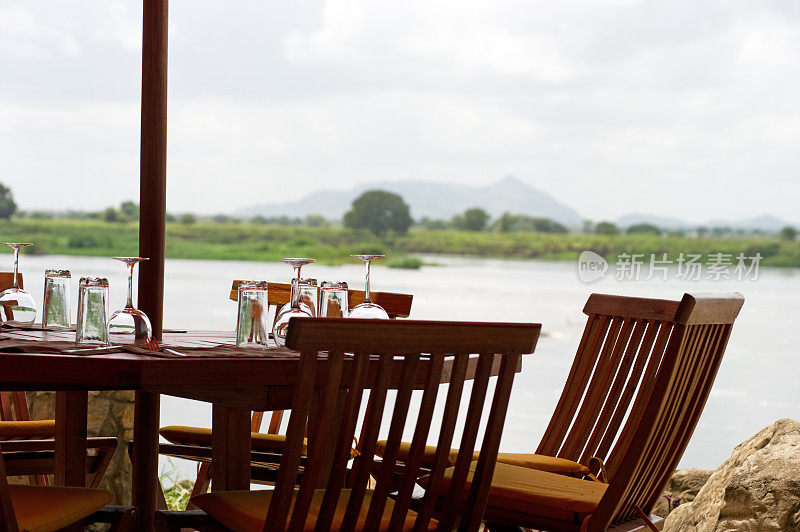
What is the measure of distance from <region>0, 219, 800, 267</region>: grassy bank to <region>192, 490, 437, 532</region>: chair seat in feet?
32.7

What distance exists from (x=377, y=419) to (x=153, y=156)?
131 cm

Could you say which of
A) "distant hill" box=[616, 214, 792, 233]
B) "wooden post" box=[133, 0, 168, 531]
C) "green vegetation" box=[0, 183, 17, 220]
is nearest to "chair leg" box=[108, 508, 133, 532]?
"wooden post" box=[133, 0, 168, 531]

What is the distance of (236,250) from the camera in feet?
41.9

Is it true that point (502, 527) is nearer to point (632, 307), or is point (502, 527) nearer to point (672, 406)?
point (672, 406)

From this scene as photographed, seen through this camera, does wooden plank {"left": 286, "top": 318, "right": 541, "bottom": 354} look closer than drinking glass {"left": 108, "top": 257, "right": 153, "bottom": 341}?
Yes

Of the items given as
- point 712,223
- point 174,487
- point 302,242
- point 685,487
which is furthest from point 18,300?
point 712,223

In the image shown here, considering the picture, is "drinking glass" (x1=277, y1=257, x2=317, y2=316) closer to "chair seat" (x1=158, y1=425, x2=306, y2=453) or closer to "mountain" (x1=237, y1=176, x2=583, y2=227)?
"chair seat" (x1=158, y1=425, x2=306, y2=453)

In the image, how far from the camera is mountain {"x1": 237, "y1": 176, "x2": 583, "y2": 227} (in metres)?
13.1

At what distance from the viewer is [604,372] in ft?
8.03

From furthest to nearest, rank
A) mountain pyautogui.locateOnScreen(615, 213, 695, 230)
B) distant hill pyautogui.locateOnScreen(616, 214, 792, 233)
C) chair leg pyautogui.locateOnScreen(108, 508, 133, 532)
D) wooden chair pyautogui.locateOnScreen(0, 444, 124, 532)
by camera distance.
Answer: mountain pyautogui.locateOnScreen(615, 213, 695, 230)
distant hill pyautogui.locateOnScreen(616, 214, 792, 233)
chair leg pyautogui.locateOnScreen(108, 508, 133, 532)
wooden chair pyautogui.locateOnScreen(0, 444, 124, 532)

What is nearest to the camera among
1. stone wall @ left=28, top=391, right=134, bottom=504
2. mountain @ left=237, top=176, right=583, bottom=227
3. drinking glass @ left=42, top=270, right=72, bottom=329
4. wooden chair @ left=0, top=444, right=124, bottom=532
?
wooden chair @ left=0, top=444, right=124, bottom=532

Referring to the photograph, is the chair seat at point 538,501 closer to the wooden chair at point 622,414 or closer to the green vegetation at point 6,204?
the wooden chair at point 622,414

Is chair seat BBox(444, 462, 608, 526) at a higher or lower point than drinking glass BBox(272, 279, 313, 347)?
lower

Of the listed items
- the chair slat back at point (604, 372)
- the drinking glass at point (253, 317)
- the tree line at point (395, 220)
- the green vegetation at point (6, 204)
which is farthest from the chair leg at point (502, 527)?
the green vegetation at point (6, 204)
